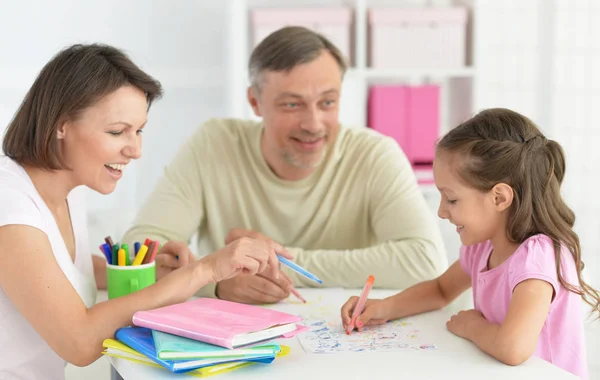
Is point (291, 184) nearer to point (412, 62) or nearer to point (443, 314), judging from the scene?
point (443, 314)

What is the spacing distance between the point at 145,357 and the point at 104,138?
1.59 ft

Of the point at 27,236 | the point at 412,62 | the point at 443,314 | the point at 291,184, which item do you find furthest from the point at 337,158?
the point at 412,62

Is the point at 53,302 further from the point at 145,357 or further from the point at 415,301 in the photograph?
the point at 415,301

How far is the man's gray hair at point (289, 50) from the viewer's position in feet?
7.01

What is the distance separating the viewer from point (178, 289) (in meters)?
1.47

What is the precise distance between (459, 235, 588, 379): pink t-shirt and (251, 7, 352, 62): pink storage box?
A: 1.97 metres

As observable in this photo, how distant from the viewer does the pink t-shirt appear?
1389 mm

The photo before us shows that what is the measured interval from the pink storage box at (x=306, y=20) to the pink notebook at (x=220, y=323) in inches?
78.7

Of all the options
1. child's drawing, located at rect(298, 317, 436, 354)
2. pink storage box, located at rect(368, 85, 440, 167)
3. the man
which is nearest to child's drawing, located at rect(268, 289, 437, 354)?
child's drawing, located at rect(298, 317, 436, 354)

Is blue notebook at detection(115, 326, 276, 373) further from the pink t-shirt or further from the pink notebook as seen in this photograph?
the pink t-shirt

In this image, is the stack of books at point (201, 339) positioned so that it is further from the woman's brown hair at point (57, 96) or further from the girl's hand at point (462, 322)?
the woman's brown hair at point (57, 96)

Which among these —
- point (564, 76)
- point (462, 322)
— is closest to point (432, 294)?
point (462, 322)

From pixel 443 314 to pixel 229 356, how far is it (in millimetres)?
569

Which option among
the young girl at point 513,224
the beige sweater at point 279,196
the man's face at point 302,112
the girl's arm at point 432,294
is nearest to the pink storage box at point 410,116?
the beige sweater at point 279,196
